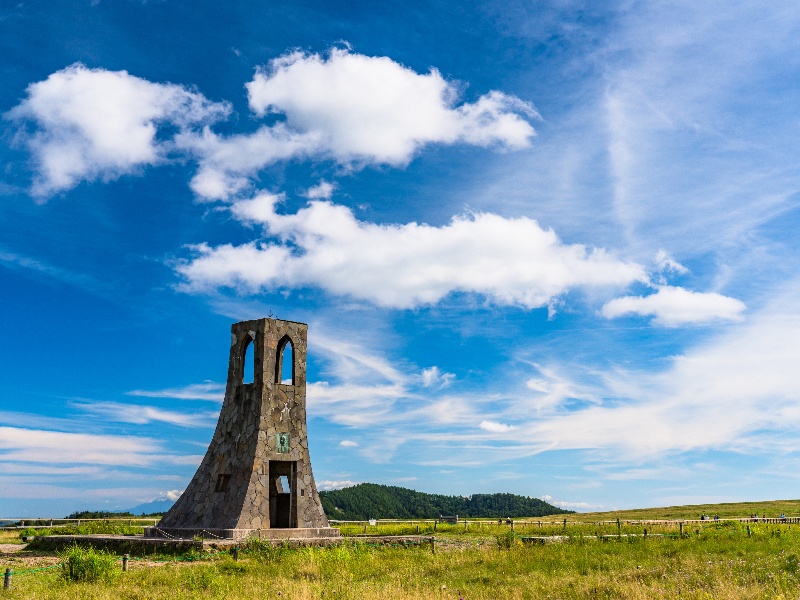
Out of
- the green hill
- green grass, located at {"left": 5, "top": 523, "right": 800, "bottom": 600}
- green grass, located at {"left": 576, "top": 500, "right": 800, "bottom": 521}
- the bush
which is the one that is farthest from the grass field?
the green hill

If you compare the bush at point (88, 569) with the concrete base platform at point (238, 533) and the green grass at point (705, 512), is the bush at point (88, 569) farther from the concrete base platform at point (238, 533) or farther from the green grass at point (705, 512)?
the green grass at point (705, 512)

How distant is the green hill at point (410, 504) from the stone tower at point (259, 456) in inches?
2694

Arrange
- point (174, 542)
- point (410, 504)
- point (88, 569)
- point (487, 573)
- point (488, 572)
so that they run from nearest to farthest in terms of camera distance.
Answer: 1. point (88, 569)
2. point (487, 573)
3. point (488, 572)
4. point (174, 542)
5. point (410, 504)

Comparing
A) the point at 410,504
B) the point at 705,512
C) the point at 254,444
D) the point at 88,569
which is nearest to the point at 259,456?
the point at 254,444

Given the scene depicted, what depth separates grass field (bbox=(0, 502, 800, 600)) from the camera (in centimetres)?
1597

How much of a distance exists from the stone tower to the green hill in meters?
68.4

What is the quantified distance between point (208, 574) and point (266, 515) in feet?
43.1

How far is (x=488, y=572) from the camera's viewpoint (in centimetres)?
2094

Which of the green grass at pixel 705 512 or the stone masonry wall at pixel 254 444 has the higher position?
the stone masonry wall at pixel 254 444

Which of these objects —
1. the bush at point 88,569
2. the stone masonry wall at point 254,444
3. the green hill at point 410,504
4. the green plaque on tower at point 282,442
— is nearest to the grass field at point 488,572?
the bush at point 88,569

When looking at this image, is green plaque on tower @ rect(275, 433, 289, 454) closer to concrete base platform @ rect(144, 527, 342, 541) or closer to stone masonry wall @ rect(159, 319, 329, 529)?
stone masonry wall @ rect(159, 319, 329, 529)

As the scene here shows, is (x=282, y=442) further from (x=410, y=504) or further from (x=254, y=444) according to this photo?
(x=410, y=504)

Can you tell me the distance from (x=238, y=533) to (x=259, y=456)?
13.2 ft

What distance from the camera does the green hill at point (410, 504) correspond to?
106 m
